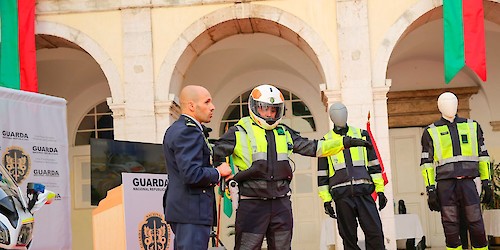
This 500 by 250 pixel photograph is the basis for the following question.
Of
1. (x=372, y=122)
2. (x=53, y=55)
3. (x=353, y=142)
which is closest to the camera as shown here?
(x=353, y=142)

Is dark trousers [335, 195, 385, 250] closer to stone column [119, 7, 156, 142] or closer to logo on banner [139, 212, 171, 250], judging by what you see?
logo on banner [139, 212, 171, 250]

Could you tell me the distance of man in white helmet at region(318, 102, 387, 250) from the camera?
27.1 feet

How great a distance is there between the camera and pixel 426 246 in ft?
52.9

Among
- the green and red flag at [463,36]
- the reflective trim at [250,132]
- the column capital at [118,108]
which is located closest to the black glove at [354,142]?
the reflective trim at [250,132]

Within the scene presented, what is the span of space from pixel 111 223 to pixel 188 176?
3.01 metres

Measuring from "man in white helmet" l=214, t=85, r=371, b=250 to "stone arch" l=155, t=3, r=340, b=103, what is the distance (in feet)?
19.9

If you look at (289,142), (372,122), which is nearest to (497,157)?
(372,122)

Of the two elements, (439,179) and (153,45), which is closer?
(439,179)

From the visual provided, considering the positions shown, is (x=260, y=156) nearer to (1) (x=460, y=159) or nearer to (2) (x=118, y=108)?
(1) (x=460, y=159)

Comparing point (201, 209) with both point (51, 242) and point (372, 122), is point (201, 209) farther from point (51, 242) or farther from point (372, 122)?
point (372, 122)

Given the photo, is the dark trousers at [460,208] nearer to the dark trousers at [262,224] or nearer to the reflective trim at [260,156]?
the dark trousers at [262,224]

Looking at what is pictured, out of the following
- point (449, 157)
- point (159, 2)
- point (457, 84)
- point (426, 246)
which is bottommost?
point (426, 246)

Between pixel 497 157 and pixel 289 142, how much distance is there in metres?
10.4

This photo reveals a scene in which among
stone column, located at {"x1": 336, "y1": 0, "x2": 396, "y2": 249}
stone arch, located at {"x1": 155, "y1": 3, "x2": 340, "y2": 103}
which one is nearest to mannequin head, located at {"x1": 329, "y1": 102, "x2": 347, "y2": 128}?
stone column, located at {"x1": 336, "y1": 0, "x2": 396, "y2": 249}
